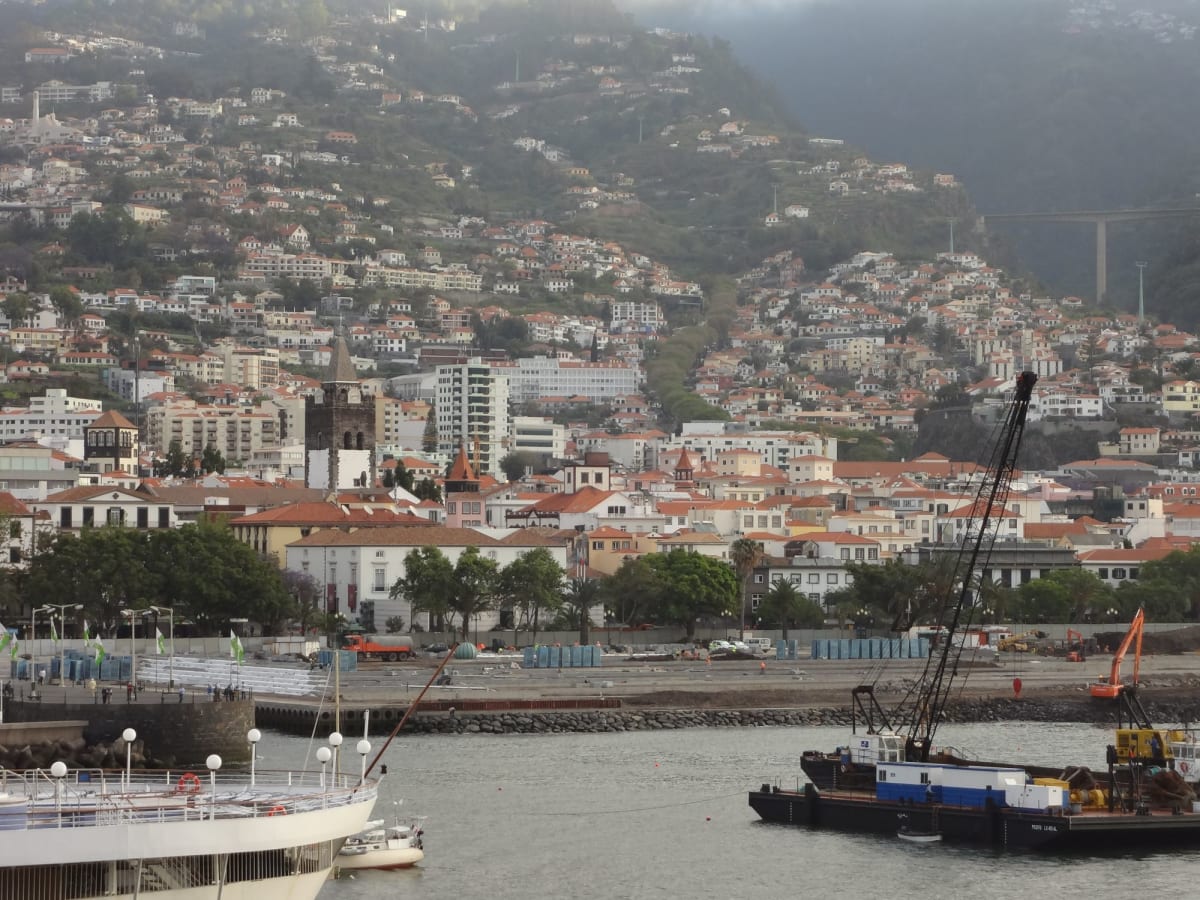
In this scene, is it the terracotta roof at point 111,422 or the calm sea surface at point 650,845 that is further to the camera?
the terracotta roof at point 111,422

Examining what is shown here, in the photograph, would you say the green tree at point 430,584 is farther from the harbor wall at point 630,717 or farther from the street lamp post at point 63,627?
the harbor wall at point 630,717

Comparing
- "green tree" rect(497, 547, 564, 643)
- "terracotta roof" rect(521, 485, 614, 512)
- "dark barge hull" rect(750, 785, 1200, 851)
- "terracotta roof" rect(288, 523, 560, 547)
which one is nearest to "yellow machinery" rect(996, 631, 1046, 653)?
"green tree" rect(497, 547, 564, 643)

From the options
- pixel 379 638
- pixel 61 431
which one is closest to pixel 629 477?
pixel 61 431

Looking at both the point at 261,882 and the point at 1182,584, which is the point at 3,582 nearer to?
the point at 1182,584

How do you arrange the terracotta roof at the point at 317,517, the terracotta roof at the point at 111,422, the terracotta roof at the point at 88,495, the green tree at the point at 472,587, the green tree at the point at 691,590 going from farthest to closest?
the terracotta roof at the point at 111,422 < the terracotta roof at the point at 88,495 < the terracotta roof at the point at 317,517 < the green tree at the point at 691,590 < the green tree at the point at 472,587

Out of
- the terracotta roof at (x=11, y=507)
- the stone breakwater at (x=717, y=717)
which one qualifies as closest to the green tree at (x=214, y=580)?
the terracotta roof at (x=11, y=507)

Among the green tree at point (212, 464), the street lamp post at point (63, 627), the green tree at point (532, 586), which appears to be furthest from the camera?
the green tree at point (212, 464)

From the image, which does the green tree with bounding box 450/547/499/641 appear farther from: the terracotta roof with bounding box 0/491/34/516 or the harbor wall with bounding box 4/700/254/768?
the harbor wall with bounding box 4/700/254/768
